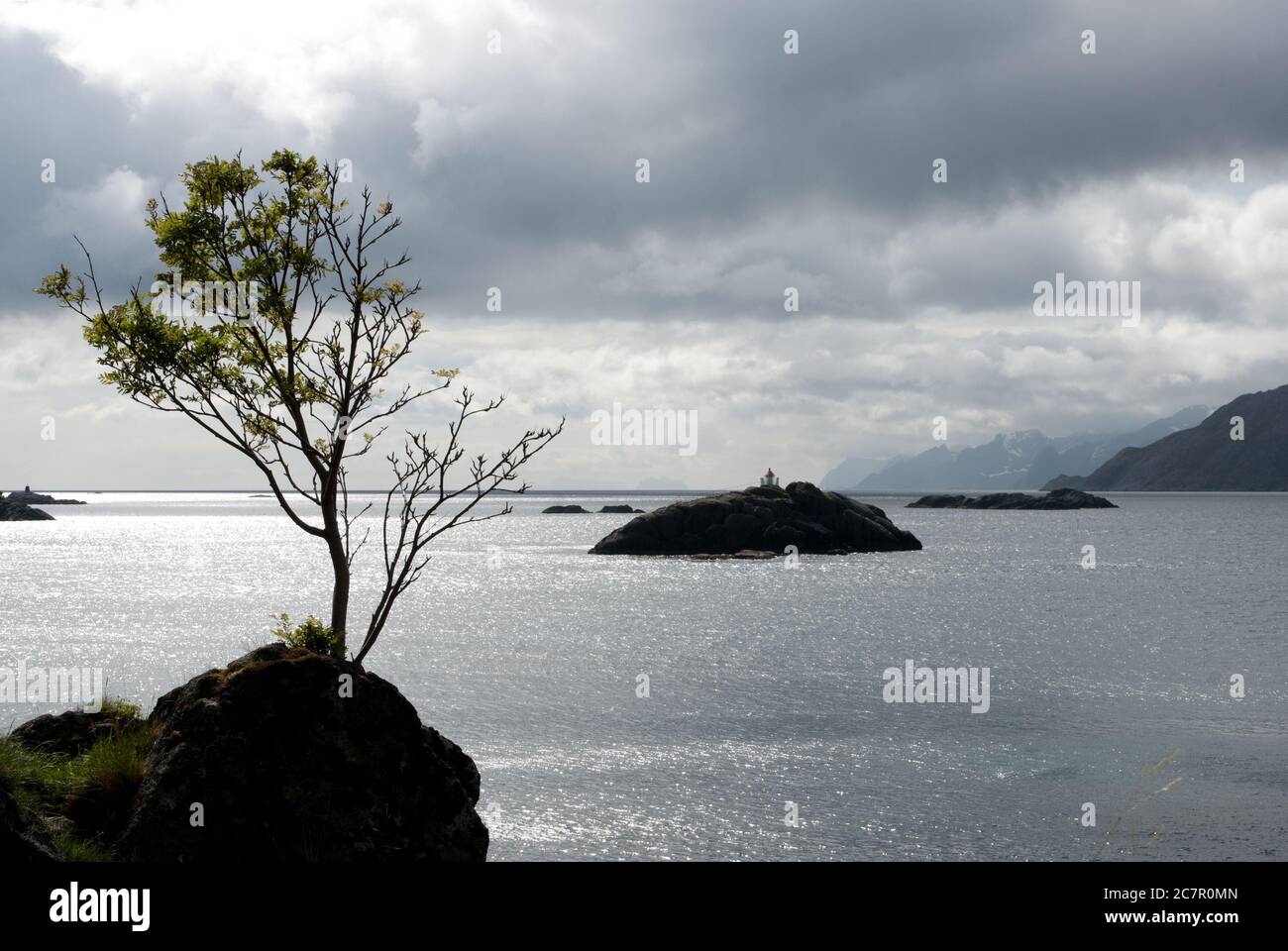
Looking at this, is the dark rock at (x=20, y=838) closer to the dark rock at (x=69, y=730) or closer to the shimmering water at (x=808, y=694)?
the dark rock at (x=69, y=730)

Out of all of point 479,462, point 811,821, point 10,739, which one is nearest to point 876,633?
point 811,821

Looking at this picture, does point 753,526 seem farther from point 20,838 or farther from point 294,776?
point 20,838

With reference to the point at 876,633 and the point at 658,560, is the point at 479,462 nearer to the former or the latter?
the point at 876,633

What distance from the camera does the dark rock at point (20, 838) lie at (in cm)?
974

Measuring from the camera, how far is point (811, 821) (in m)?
28.9

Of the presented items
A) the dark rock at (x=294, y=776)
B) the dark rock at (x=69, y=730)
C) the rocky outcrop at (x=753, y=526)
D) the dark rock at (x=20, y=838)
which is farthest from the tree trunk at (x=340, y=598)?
the rocky outcrop at (x=753, y=526)

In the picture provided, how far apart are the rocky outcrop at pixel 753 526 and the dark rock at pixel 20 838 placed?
12566 centimetres

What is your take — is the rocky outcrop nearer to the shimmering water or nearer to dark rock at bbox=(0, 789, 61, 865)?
the shimmering water

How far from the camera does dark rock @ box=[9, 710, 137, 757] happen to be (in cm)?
1784

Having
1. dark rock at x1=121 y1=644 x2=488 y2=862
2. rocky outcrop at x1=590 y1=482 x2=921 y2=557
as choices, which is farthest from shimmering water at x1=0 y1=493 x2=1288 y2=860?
rocky outcrop at x1=590 y1=482 x2=921 y2=557

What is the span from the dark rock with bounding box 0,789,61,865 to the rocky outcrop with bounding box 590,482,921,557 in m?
126
